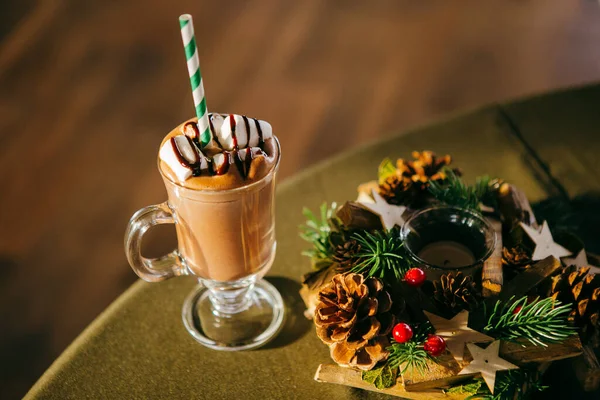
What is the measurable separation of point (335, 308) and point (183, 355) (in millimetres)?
230

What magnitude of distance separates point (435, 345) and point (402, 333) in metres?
0.04

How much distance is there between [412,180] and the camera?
0.95 meters

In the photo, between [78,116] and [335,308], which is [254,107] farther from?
[335,308]

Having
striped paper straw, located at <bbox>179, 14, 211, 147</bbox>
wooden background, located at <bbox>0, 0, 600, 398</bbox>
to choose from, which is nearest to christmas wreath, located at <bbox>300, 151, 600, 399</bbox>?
striped paper straw, located at <bbox>179, 14, 211, 147</bbox>

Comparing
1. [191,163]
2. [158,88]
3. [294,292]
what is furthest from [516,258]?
[158,88]

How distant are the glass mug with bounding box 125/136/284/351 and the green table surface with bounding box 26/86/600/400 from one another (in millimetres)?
22

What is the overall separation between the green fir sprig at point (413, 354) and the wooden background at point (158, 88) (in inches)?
42.2

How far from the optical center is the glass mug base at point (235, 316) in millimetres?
881

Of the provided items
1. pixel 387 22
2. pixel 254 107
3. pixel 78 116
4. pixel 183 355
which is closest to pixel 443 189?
pixel 183 355

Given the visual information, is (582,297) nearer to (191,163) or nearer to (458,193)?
(458,193)

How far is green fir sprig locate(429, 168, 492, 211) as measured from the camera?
0.92 m

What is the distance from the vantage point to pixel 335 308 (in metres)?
0.75

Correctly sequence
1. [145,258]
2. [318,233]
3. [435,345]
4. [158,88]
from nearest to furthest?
[435,345]
[145,258]
[318,233]
[158,88]

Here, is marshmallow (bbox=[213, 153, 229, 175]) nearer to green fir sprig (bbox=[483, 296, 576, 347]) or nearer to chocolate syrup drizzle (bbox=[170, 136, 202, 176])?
chocolate syrup drizzle (bbox=[170, 136, 202, 176])
